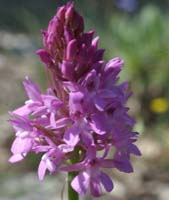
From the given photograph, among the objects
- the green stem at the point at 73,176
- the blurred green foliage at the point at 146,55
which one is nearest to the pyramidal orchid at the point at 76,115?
the green stem at the point at 73,176

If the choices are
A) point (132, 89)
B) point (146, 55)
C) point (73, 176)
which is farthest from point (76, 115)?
point (146, 55)

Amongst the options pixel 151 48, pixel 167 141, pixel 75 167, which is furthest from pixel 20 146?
pixel 151 48

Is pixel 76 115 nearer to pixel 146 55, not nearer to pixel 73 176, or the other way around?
pixel 73 176

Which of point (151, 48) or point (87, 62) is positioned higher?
point (151, 48)

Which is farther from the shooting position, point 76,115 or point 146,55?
point 146,55

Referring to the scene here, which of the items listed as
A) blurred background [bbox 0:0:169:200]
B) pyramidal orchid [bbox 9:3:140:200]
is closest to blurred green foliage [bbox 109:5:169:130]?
blurred background [bbox 0:0:169:200]

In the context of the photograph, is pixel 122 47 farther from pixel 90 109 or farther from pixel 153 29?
pixel 90 109

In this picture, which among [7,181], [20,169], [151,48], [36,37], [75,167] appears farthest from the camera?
[36,37]

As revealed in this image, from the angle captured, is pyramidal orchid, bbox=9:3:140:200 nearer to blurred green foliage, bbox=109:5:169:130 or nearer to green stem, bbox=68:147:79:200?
green stem, bbox=68:147:79:200
